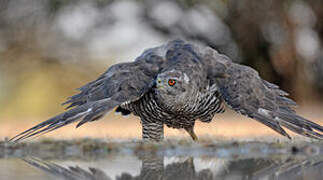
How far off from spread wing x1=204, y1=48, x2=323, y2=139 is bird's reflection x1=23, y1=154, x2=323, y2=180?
79 centimetres

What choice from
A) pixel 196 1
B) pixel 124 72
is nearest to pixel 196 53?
pixel 124 72

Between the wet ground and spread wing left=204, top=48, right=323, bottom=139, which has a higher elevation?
spread wing left=204, top=48, right=323, bottom=139

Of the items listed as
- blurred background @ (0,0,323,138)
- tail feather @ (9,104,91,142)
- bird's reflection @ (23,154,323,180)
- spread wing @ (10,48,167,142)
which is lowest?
bird's reflection @ (23,154,323,180)

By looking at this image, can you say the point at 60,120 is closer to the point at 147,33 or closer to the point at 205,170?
the point at 205,170

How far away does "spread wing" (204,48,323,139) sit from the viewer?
5164mm

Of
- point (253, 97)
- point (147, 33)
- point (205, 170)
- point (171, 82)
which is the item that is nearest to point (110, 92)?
point (171, 82)

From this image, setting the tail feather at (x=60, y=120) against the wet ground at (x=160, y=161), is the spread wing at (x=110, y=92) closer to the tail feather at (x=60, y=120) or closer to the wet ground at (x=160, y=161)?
the tail feather at (x=60, y=120)

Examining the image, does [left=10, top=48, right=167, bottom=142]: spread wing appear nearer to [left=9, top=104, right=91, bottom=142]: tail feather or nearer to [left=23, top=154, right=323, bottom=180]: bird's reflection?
[left=9, top=104, right=91, bottom=142]: tail feather

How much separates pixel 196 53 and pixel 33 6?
10.2 metres

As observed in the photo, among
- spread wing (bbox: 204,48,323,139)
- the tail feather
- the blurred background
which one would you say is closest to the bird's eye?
spread wing (bbox: 204,48,323,139)

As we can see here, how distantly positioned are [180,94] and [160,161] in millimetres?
1375

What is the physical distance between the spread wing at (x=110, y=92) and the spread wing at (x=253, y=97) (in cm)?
63

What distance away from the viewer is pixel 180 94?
212 inches

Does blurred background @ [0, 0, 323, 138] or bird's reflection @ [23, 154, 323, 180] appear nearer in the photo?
bird's reflection @ [23, 154, 323, 180]
